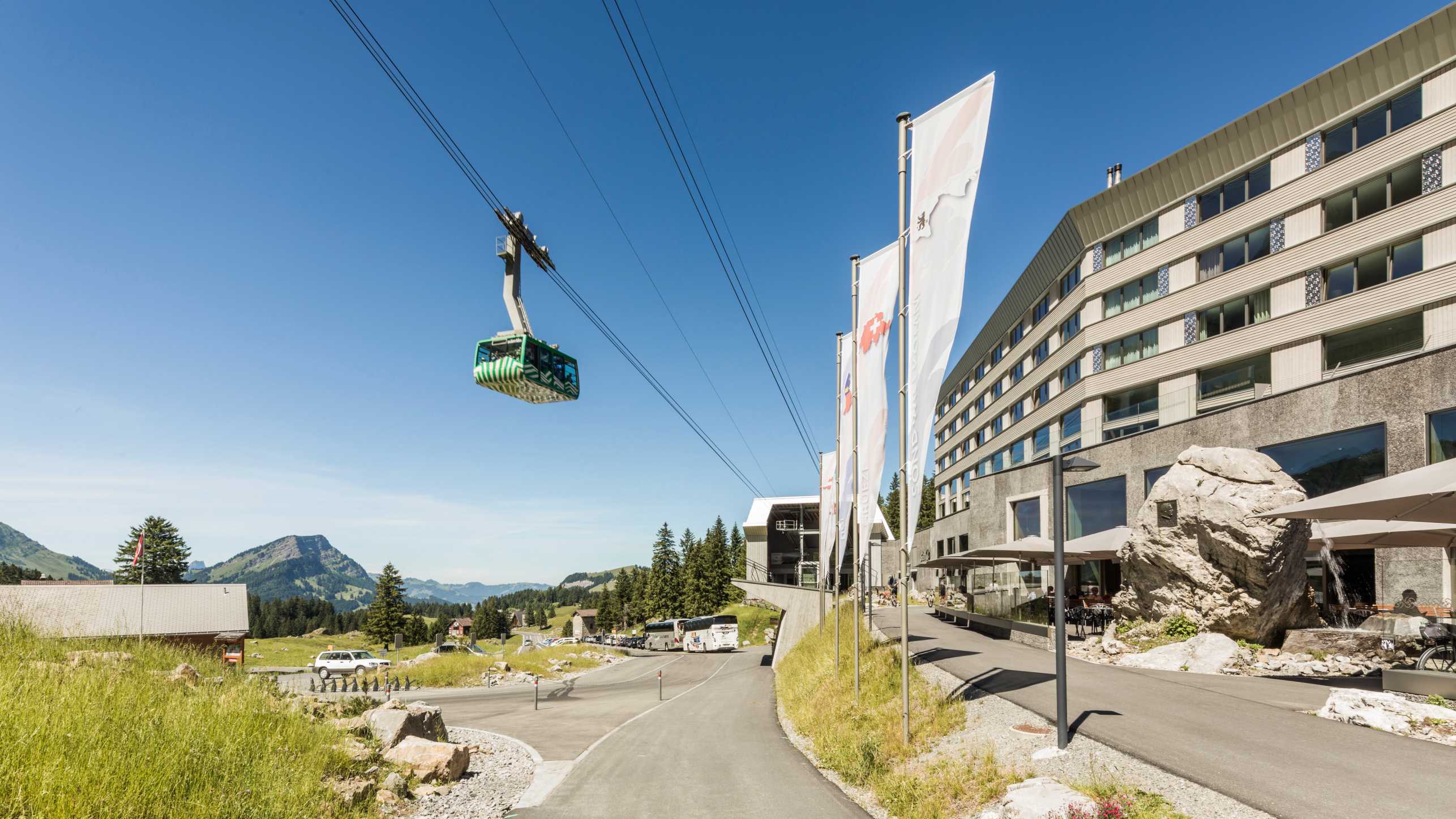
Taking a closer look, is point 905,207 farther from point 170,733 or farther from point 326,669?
point 326,669

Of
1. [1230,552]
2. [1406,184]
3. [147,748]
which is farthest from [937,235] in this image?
[1406,184]

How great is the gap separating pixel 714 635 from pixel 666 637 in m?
9.44

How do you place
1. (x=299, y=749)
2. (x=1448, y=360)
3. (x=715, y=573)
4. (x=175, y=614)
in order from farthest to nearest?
(x=715, y=573) → (x=175, y=614) → (x=1448, y=360) → (x=299, y=749)

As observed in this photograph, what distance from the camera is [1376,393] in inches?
973

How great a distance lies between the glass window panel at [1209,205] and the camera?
3691 centimetres

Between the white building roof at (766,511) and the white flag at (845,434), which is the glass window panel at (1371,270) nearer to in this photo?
the white flag at (845,434)

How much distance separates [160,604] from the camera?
51281 mm

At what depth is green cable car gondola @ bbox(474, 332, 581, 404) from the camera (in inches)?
647

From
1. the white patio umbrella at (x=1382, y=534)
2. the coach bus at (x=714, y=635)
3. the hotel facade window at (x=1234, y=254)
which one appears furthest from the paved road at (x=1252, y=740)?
the coach bus at (x=714, y=635)

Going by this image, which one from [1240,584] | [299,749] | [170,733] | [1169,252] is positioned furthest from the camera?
[1169,252]

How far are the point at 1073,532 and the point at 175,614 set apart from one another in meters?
61.7

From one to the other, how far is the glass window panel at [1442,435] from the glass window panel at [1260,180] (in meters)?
15.8

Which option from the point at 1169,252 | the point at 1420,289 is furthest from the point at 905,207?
the point at 1169,252

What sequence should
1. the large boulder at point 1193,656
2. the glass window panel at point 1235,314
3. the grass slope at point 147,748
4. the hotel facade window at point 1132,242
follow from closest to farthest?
1. the grass slope at point 147,748
2. the large boulder at point 1193,656
3. the glass window panel at point 1235,314
4. the hotel facade window at point 1132,242
